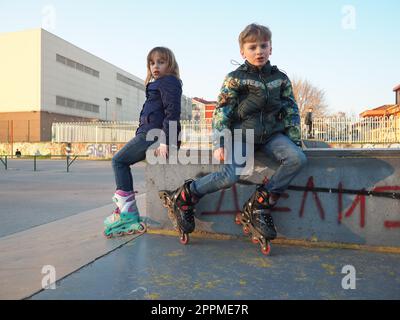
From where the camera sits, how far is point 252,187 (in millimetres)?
2748

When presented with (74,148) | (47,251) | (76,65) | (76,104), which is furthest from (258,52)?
(76,65)

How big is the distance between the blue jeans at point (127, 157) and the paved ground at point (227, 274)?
1.92 feet

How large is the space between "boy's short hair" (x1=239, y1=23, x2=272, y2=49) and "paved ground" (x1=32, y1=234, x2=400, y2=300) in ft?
Answer: 5.00

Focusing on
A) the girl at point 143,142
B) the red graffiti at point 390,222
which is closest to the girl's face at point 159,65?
the girl at point 143,142

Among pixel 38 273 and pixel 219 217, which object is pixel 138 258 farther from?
pixel 219 217

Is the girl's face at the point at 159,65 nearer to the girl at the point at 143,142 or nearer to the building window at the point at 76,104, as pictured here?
the girl at the point at 143,142

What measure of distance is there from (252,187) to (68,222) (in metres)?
2.02

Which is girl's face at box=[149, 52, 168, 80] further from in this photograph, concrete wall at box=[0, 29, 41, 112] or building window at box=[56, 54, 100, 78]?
Answer: building window at box=[56, 54, 100, 78]

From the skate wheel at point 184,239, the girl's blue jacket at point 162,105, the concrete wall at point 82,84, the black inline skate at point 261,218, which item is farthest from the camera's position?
the concrete wall at point 82,84

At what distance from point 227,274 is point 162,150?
1.20 meters

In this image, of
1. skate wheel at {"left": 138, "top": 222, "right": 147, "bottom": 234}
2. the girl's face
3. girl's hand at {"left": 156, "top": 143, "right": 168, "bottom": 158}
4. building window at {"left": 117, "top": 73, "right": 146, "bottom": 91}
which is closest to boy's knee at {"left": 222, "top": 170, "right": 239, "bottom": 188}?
girl's hand at {"left": 156, "top": 143, "right": 168, "bottom": 158}

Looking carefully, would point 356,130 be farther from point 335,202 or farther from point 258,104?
point 258,104

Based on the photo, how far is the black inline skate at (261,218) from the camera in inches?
92.6
